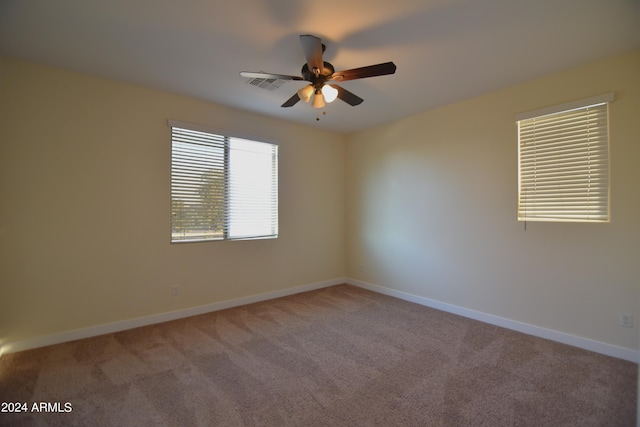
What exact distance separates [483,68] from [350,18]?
59.8 inches

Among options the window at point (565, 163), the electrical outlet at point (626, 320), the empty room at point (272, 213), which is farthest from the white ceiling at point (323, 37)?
the electrical outlet at point (626, 320)

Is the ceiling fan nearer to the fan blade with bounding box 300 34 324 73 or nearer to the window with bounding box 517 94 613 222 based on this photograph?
the fan blade with bounding box 300 34 324 73

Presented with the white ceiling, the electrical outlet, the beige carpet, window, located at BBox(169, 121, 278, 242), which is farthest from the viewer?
window, located at BBox(169, 121, 278, 242)

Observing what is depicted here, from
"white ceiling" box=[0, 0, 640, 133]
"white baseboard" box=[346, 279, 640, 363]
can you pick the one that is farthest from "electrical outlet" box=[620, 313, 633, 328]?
"white ceiling" box=[0, 0, 640, 133]

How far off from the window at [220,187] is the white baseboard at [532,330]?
232 centimetres

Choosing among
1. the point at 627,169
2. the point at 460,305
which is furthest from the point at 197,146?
the point at 627,169

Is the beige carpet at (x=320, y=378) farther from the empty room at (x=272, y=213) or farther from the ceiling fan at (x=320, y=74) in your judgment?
the ceiling fan at (x=320, y=74)

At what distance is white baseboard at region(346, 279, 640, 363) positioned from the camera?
248 cm

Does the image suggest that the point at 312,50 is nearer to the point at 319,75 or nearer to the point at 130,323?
the point at 319,75

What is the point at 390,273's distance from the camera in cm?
441

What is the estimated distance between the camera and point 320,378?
2205 mm

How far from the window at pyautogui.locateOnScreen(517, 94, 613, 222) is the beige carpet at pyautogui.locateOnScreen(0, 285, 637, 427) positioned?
4.36 ft

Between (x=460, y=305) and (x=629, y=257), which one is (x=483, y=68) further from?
(x=460, y=305)

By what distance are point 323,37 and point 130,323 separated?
3.45 m
